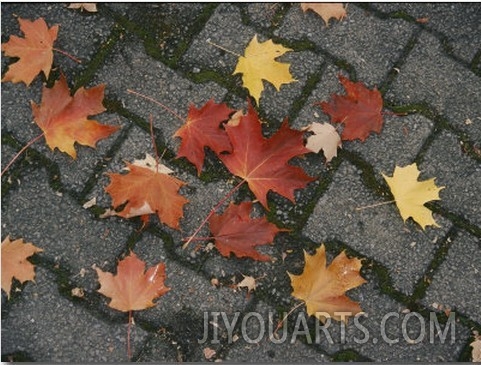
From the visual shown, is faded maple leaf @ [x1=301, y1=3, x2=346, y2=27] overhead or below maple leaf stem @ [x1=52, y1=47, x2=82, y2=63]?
overhead

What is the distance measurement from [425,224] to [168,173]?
110cm

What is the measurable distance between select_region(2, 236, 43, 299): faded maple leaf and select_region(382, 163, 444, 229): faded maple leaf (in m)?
1.52

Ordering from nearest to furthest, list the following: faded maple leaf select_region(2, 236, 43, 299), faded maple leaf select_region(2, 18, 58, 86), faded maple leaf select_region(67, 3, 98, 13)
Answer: faded maple leaf select_region(2, 236, 43, 299)
faded maple leaf select_region(2, 18, 58, 86)
faded maple leaf select_region(67, 3, 98, 13)

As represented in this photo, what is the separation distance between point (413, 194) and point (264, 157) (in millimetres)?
661

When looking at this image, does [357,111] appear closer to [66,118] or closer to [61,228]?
[66,118]

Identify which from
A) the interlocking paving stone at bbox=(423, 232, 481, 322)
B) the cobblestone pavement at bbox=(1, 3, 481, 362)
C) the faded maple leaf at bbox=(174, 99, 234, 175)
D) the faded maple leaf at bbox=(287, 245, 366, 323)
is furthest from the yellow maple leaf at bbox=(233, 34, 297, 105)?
the interlocking paving stone at bbox=(423, 232, 481, 322)

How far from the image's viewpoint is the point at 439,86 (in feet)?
9.23

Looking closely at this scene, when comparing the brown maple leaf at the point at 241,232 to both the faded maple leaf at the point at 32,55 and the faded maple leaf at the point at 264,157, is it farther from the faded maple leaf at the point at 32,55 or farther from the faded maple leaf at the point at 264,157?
the faded maple leaf at the point at 32,55

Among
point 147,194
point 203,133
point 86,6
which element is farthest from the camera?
point 86,6

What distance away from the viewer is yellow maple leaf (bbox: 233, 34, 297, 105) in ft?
8.99

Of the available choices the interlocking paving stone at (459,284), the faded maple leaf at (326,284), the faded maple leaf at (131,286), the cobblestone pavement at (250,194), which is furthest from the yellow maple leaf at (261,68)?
the interlocking paving stone at (459,284)

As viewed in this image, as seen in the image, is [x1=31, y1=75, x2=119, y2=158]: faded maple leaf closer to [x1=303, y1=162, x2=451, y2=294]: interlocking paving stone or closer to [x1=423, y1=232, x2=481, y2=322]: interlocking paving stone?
[x1=303, y1=162, x2=451, y2=294]: interlocking paving stone

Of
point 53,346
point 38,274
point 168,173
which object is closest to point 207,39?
point 168,173

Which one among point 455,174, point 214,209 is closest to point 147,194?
point 214,209
